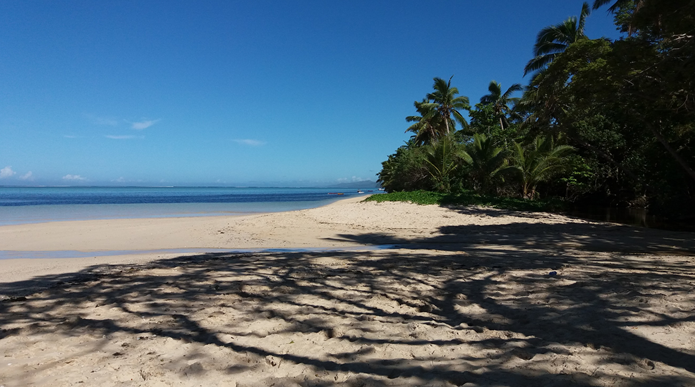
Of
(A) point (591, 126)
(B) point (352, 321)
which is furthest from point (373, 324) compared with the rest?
(A) point (591, 126)

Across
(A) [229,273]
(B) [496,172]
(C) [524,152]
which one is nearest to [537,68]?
(C) [524,152]

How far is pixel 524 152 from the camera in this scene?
21328 millimetres

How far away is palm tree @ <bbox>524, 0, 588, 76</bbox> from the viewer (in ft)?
68.2

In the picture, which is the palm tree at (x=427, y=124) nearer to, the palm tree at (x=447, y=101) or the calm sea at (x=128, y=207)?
the palm tree at (x=447, y=101)

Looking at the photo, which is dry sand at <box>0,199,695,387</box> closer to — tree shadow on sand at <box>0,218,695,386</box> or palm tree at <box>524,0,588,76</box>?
tree shadow on sand at <box>0,218,695,386</box>

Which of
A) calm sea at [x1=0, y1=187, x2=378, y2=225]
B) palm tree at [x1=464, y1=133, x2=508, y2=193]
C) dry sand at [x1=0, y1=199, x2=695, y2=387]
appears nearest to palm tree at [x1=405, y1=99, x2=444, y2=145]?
palm tree at [x1=464, y1=133, x2=508, y2=193]

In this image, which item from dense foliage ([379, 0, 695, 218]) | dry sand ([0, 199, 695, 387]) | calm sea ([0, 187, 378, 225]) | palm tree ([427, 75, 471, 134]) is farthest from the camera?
palm tree ([427, 75, 471, 134])

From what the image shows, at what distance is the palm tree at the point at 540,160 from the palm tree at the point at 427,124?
11.1 meters

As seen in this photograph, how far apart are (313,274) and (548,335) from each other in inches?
129

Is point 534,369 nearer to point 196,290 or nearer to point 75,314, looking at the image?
point 196,290

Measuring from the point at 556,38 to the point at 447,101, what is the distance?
1205cm

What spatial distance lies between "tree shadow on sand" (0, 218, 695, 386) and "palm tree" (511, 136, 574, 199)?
15.3 m

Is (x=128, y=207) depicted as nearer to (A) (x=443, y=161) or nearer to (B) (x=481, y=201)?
(A) (x=443, y=161)

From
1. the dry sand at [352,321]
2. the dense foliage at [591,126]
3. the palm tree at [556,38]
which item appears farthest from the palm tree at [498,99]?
the dry sand at [352,321]
